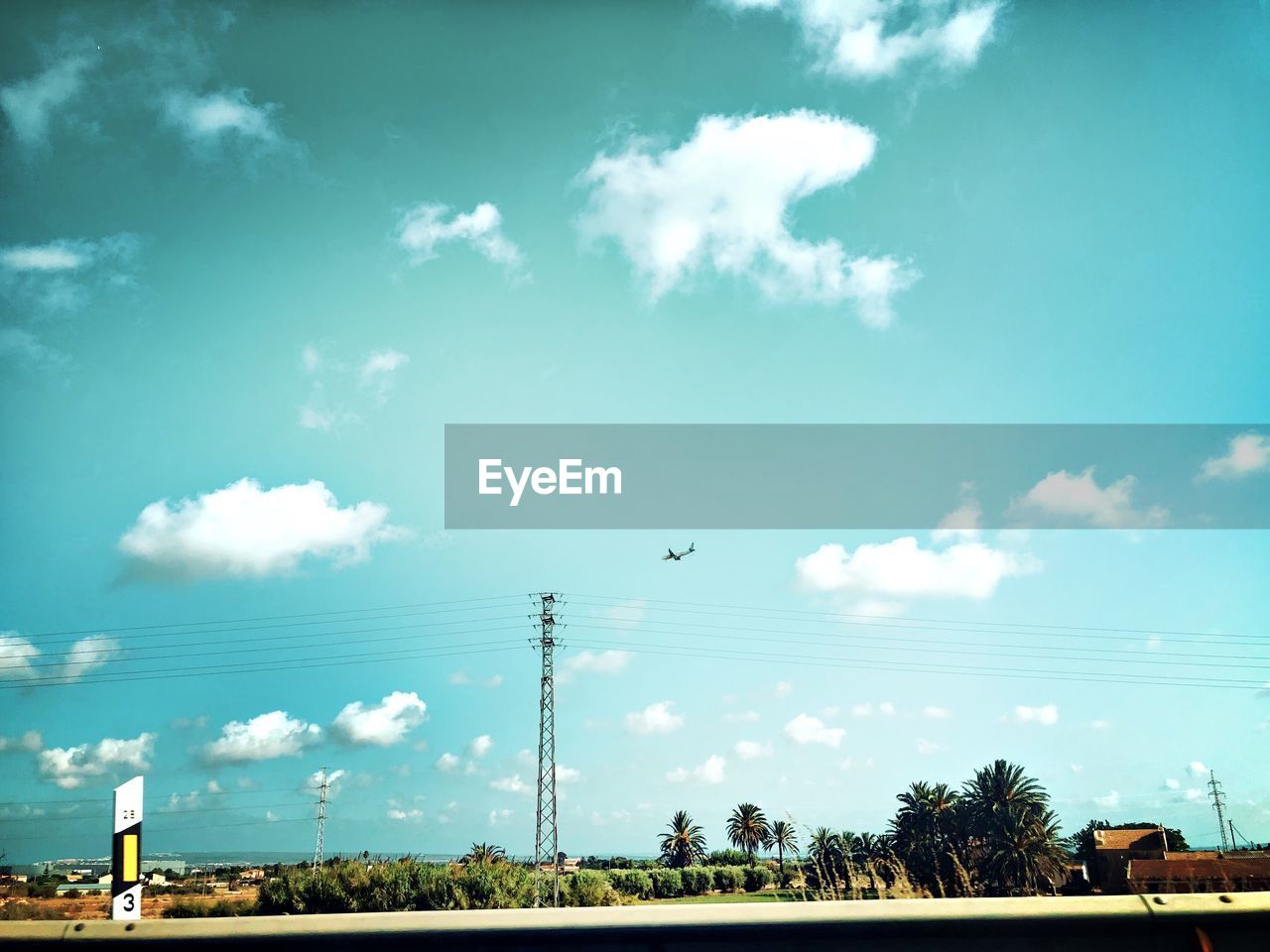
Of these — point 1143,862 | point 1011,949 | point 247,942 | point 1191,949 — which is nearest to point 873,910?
point 1011,949

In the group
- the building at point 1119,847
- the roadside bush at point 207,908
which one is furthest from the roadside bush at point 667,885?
the roadside bush at point 207,908

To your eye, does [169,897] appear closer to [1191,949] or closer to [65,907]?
[65,907]

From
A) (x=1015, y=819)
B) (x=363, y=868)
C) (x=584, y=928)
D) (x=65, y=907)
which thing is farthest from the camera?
(x=1015, y=819)

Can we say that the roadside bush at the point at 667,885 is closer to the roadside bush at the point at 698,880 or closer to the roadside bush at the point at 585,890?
the roadside bush at the point at 698,880

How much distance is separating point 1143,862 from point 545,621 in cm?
3713

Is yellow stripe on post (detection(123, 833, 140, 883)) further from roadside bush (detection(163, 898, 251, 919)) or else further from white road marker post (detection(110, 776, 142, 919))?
roadside bush (detection(163, 898, 251, 919))

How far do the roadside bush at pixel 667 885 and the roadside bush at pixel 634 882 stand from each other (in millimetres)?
1292

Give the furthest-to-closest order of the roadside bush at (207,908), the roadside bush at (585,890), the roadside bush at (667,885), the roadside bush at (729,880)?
the roadside bush at (729,880)
the roadside bush at (667,885)
the roadside bush at (585,890)
the roadside bush at (207,908)

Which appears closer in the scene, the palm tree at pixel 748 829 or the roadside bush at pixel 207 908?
the roadside bush at pixel 207 908

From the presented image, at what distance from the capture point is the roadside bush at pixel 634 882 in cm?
6606

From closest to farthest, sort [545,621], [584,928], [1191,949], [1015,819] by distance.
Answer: [584,928] → [1191,949] → [545,621] → [1015,819]

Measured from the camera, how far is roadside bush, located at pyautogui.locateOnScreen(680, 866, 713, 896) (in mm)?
79938

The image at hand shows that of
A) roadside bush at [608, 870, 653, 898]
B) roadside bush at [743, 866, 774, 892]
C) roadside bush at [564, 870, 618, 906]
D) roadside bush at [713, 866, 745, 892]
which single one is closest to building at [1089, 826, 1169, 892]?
roadside bush at [743, 866, 774, 892]

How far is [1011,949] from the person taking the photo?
216 cm
